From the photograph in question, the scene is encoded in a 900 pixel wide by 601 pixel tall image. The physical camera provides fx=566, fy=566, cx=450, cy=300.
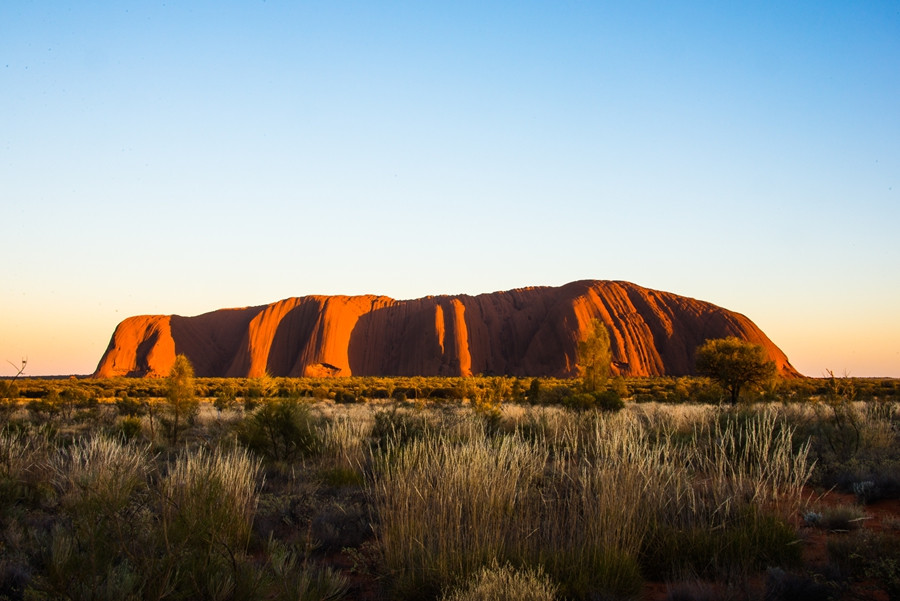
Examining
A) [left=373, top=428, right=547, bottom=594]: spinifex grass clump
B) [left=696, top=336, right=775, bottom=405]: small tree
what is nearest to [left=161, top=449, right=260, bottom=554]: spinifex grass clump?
[left=373, top=428, right=547, bottom=594]: spinifex grass clump

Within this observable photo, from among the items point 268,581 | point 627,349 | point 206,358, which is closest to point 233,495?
point 268,581

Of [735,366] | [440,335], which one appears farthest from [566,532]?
[440,335]

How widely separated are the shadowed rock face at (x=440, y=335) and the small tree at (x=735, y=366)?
40.2m

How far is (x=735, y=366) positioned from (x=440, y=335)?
5494 cm

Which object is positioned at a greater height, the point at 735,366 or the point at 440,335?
the point at 440,335

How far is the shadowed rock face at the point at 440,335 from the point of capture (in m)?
71.6

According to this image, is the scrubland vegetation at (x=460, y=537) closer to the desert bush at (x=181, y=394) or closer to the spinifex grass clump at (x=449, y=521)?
the spinifex grass clump at (x=449, y=521)

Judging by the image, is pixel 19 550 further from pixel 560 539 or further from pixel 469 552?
pixel 560 539

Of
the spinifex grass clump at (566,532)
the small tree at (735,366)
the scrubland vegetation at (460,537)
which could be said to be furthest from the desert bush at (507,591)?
the small tree at (735,366)

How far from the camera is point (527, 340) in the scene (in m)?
78.9

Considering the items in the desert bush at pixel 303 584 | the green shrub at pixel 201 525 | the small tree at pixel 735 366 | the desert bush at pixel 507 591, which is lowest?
the desert bush at pixel 303 584

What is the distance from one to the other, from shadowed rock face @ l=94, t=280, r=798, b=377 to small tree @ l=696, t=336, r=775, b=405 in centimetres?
4019

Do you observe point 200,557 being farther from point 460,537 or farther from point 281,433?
point 281,433

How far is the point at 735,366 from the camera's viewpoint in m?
25.5
